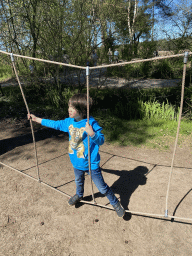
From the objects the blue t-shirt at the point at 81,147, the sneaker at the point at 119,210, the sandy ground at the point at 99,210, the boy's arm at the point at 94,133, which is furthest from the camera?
the sneaker at the point at 119,210

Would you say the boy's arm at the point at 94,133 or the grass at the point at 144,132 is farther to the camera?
the grass at the point at 144,132

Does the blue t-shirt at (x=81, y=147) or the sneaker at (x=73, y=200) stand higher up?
the blue t-shirt at (x=81, y=147)

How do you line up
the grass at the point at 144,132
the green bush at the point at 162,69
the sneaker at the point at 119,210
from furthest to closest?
the green bush at the point at 162,69
the grass at the point at 144,132
the sneaker at the point at 119,210

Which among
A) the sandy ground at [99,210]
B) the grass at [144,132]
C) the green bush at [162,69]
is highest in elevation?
the green bush at [162,69]

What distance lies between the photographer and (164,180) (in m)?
2.59

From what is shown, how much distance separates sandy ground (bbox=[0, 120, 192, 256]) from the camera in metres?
1.67

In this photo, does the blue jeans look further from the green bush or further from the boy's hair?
the green bush

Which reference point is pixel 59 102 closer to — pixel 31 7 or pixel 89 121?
pixel 31 7

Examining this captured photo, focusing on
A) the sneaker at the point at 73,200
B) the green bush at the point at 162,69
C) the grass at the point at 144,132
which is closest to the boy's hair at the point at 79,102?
the sneaker at the point at 73,200

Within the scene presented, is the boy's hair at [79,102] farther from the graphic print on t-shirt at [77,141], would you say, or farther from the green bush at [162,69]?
the green bush at [162,69]

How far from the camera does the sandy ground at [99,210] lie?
1.67 meters

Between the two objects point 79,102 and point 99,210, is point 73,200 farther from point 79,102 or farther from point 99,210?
point 79,102

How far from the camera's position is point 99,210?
2078 mm

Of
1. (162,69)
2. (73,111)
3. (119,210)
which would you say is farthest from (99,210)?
(162,69)
